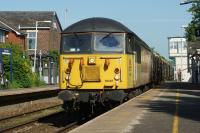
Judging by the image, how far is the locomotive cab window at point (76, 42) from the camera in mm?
19609

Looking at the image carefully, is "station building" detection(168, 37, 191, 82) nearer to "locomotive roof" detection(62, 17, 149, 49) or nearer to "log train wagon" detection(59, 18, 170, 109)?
"locomotive roof" detection(62, 17, 149, 49)

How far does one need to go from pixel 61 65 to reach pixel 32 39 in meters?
59.0

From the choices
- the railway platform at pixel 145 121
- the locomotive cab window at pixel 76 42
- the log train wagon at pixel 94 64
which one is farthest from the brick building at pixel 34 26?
the railway platform at pixel 145 121

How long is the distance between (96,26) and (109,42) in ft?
2.50

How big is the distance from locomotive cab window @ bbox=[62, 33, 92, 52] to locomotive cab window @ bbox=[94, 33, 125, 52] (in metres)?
0.28

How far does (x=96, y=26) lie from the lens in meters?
20.0

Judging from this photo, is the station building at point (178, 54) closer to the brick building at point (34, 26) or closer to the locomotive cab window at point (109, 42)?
the brick building at point (34, 26)

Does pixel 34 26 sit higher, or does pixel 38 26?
pixel 38 26

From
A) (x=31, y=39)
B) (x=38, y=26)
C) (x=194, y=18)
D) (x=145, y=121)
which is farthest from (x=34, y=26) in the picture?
(x=145, y=121)

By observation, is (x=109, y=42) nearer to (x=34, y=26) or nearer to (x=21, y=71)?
(x=21, y=71)

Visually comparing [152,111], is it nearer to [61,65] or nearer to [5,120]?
[61,65]

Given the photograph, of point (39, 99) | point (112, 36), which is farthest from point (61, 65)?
point (39, 99)

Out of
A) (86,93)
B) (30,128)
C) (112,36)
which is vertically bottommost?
(30,128)

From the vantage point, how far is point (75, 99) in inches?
744
